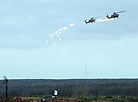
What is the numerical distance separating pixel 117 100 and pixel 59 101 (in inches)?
464

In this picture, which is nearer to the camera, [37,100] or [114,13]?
[114,13]

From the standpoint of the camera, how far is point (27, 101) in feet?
207

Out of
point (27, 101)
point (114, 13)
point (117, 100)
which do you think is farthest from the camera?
point (117, 100)

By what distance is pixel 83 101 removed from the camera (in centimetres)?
6438

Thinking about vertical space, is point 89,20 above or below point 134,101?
above

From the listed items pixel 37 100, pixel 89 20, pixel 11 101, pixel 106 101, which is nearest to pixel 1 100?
pixel 11 101

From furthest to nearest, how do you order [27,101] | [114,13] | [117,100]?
[117,100], [27,101], [114,13]

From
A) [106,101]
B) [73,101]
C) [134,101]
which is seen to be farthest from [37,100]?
[134,101]

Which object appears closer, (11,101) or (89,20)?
(89,20)

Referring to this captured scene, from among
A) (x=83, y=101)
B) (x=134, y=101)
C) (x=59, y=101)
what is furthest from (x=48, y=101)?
(x=134, y=101)

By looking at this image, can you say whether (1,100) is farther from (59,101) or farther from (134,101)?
(134,101)

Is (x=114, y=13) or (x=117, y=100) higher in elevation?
(x=114, y=13)

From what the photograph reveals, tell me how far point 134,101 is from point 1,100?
25.1 metres

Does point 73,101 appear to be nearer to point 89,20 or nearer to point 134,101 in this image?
point 134,101
